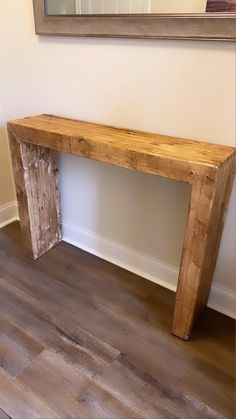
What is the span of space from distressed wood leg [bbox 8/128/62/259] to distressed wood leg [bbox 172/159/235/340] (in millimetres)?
977

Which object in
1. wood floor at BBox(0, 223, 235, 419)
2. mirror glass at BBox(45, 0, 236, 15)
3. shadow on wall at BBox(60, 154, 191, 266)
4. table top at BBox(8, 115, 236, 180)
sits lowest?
wood floor at BBox(0, 223, 235, 419)

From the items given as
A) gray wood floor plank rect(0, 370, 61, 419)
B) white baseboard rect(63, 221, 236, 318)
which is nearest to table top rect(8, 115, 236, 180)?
white baseboard rect(63, 221, 236, 318)

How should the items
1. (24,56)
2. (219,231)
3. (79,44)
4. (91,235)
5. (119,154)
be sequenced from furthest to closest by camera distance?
(91,235)
(24,56)
(79,44)
(219,231)
(119,154)

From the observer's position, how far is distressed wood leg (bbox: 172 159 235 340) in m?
1.14

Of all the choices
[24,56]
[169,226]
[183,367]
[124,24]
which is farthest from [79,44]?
[183,367]

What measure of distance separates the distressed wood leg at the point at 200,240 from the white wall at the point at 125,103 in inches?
5.7

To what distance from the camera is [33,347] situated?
1400mm

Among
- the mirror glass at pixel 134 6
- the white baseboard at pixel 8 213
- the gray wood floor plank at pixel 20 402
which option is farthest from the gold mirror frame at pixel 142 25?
the gray wood floor plank at pixel 20 402

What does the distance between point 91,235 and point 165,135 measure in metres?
0.85

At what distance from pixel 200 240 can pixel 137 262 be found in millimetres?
704

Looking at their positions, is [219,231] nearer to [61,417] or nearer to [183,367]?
[183,367]

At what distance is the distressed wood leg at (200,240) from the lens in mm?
1138

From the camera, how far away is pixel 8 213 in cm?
237

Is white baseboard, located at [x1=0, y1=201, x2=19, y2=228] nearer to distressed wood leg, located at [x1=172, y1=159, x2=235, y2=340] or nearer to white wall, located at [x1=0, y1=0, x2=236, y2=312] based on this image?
white wall, located at [x1=0, y1=0, x2=236, y2=312]
